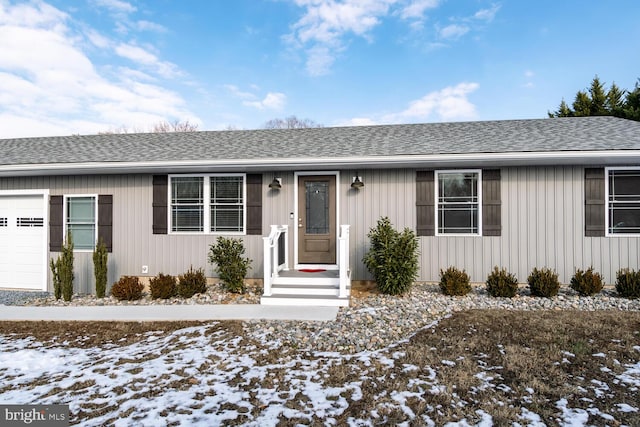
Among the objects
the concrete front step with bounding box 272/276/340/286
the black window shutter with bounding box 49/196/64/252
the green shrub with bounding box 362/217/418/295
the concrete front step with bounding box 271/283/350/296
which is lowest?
the concrete front step with bounding box 271/283/350/296

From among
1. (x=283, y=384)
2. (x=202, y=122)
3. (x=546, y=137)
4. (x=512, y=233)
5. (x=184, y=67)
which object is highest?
(x=202, y=122)

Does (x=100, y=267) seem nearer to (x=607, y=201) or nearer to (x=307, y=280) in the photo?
(x=307, y=280)

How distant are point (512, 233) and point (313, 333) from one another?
14.9 feet

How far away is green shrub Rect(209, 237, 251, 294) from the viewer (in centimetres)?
634

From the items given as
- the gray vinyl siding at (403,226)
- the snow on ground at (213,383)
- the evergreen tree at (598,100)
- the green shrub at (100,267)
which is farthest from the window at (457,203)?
the evergreen tree at (598,100)

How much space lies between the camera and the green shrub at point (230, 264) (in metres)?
6.34

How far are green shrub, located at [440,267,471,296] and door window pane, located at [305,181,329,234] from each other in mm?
2429

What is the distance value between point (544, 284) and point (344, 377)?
14.9 feet

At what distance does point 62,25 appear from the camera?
966 cm

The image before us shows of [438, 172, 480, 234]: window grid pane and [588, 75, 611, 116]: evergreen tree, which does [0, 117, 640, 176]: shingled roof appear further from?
[588, 75, 611, 116]: evergreen tree

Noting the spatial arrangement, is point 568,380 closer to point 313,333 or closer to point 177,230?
point 313,333

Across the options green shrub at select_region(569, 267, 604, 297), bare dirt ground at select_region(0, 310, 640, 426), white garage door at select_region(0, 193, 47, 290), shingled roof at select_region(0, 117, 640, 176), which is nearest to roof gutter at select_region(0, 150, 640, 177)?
shingled roof at select_region(0, 117, 640, 176)

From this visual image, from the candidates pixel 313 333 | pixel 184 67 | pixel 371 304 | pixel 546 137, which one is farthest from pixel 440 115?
pixel 313 333

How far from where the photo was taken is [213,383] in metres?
3.00
